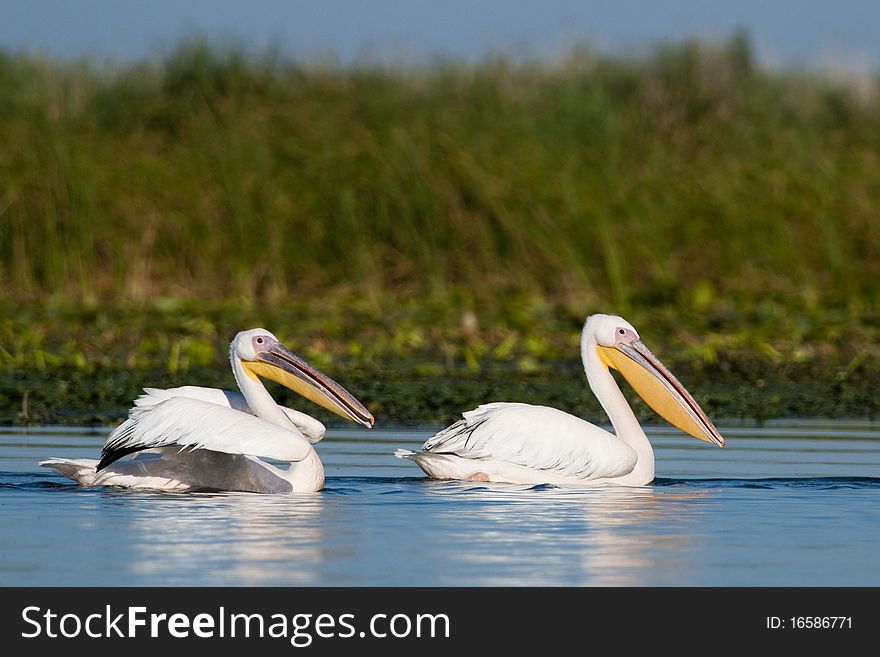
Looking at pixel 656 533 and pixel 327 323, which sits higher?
pixel 327 323

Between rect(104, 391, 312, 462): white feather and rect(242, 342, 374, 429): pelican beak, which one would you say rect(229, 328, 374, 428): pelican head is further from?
rect(104, 391, 312, 462): white feather

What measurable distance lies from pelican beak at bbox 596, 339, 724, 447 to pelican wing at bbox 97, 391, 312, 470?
1.84 metres

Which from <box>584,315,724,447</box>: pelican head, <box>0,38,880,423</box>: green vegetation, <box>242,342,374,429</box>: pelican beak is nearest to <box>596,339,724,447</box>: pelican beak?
<box>584,315,724,447</box>: pelican head

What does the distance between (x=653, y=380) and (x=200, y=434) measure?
2.31 metres

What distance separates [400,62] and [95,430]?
333 inches

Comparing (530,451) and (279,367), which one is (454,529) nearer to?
(530,451)

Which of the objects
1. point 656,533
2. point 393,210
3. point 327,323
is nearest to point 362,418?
point 656,533

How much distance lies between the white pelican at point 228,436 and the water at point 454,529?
0.37 ft

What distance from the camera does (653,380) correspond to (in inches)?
319

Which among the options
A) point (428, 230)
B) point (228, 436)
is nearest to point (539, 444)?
point (228, 436)

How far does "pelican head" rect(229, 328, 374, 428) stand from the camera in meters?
7.52

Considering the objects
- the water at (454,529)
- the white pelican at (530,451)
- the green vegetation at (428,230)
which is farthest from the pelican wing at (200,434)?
the green vegetation at (428,230)
